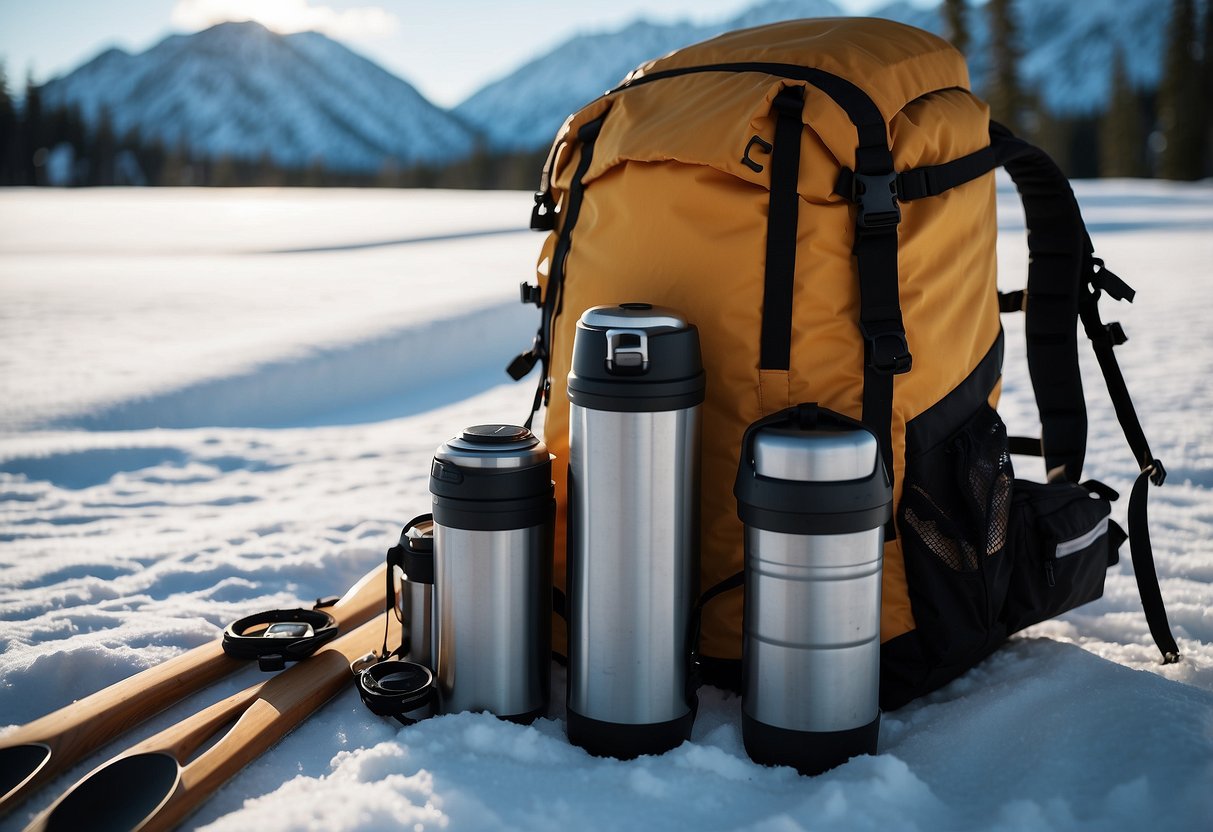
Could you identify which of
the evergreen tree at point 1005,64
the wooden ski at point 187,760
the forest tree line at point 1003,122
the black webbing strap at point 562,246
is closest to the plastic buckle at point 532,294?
the black webbing strap at point 562,246

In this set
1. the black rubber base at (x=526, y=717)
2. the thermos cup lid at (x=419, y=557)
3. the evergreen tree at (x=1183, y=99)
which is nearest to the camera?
the black rubber base at (x=526, y=717)

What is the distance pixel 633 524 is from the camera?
163 centimetres

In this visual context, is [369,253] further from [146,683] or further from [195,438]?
[146,683]

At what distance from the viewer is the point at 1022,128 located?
2916cm

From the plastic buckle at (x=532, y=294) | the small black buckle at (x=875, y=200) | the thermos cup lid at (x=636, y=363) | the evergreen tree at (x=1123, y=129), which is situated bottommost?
the thermos cup lid at (x=636, y=363)

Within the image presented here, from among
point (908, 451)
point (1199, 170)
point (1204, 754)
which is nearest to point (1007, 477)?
point (908, 451)

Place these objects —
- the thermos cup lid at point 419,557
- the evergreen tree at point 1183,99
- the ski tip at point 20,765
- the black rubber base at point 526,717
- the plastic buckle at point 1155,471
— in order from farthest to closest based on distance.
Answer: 1. the evergreen tree at point 1183,99
2. the plastic buckle at point 1155,471
3. the thermos cup lid at point 419,557
4. the black rubber base at point 526,717
5. the ski tip at point 20,765

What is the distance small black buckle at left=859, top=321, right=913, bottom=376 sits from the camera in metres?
1.70

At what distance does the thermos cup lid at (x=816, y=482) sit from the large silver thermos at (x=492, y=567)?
1.34ft

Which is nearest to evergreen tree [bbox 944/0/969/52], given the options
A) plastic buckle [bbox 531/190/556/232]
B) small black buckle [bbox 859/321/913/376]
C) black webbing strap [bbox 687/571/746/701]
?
plastic buckle [bbox 531/190/556/232]

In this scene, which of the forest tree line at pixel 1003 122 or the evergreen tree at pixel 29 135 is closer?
the forest tree line at pixel 1003 122

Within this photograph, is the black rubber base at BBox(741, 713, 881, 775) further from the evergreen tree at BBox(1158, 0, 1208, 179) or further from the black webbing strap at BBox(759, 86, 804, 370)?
the evergreen tree at BBox(1158, 0, 1208, 179)

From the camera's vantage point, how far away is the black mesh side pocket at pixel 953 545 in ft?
5.96

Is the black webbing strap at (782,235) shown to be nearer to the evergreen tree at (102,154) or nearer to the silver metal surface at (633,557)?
the silver metal surface at (633,557)
